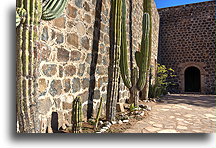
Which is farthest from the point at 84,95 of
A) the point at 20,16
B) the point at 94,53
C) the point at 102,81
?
the point at 20,16

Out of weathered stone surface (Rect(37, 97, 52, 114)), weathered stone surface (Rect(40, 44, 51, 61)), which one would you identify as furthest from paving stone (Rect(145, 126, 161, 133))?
weathered stone surface (Rect(40, 44, 51, 61))

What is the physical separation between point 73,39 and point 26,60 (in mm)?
1012

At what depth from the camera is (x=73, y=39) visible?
2.38 metres

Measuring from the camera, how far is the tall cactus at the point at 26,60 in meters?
1.46

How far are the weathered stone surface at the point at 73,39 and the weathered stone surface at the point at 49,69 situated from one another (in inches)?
18.1

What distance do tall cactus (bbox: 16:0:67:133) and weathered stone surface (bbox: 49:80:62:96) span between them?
49cm

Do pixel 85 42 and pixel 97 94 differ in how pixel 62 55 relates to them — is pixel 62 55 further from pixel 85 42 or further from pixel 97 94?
pixel 97 94

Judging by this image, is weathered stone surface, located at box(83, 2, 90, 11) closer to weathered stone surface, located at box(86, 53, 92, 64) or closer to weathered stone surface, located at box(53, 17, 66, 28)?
weathered stone surface, located at box(53, 17, 66, 28)

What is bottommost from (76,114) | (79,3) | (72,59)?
(76,114)

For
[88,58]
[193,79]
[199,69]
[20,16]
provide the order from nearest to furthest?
[20,16] < [88,58] < [199,69] < [193,79]

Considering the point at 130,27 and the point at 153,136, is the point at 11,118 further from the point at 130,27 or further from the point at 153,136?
the point at 130,27

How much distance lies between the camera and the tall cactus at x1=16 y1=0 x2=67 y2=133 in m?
1.46
